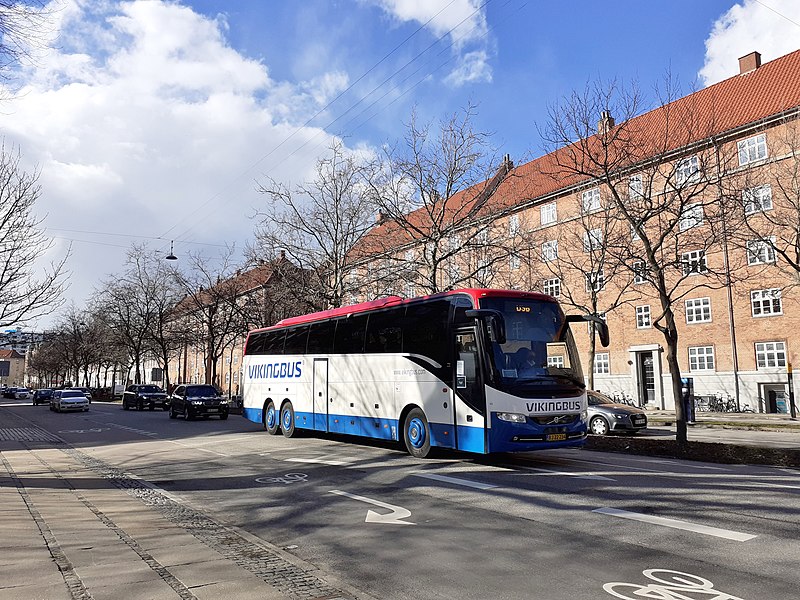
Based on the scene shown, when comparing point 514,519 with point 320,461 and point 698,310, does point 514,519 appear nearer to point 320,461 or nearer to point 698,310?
point 320,461

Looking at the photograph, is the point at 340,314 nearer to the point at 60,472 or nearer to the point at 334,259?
the point at 60,472

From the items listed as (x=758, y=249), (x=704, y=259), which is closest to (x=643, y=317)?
(x=758, y=249)

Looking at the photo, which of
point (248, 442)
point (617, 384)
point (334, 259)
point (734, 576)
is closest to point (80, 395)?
point (334, 259)

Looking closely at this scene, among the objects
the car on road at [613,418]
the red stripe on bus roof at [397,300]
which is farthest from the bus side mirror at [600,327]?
the car on road at [613,418]

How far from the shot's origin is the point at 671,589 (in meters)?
4.91

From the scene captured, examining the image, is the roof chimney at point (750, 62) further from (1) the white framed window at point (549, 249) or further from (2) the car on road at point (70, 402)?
(2) the car on road at point (70, 402)

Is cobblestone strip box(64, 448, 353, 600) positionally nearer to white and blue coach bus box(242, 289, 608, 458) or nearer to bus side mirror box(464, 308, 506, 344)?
white and blue coach bus box(242, 289, 608, 458)

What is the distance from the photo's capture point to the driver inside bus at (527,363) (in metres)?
11.9

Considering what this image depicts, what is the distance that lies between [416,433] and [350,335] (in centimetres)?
384

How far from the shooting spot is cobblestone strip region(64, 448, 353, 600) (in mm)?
5082

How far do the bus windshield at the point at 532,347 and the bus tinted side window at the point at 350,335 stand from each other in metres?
4.53

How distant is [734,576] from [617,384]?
37.6 meters

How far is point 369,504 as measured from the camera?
873 cm

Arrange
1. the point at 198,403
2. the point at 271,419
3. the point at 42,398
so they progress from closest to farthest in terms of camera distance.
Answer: the point at 271,419 < the point at 198,403 < the point at 42,398
